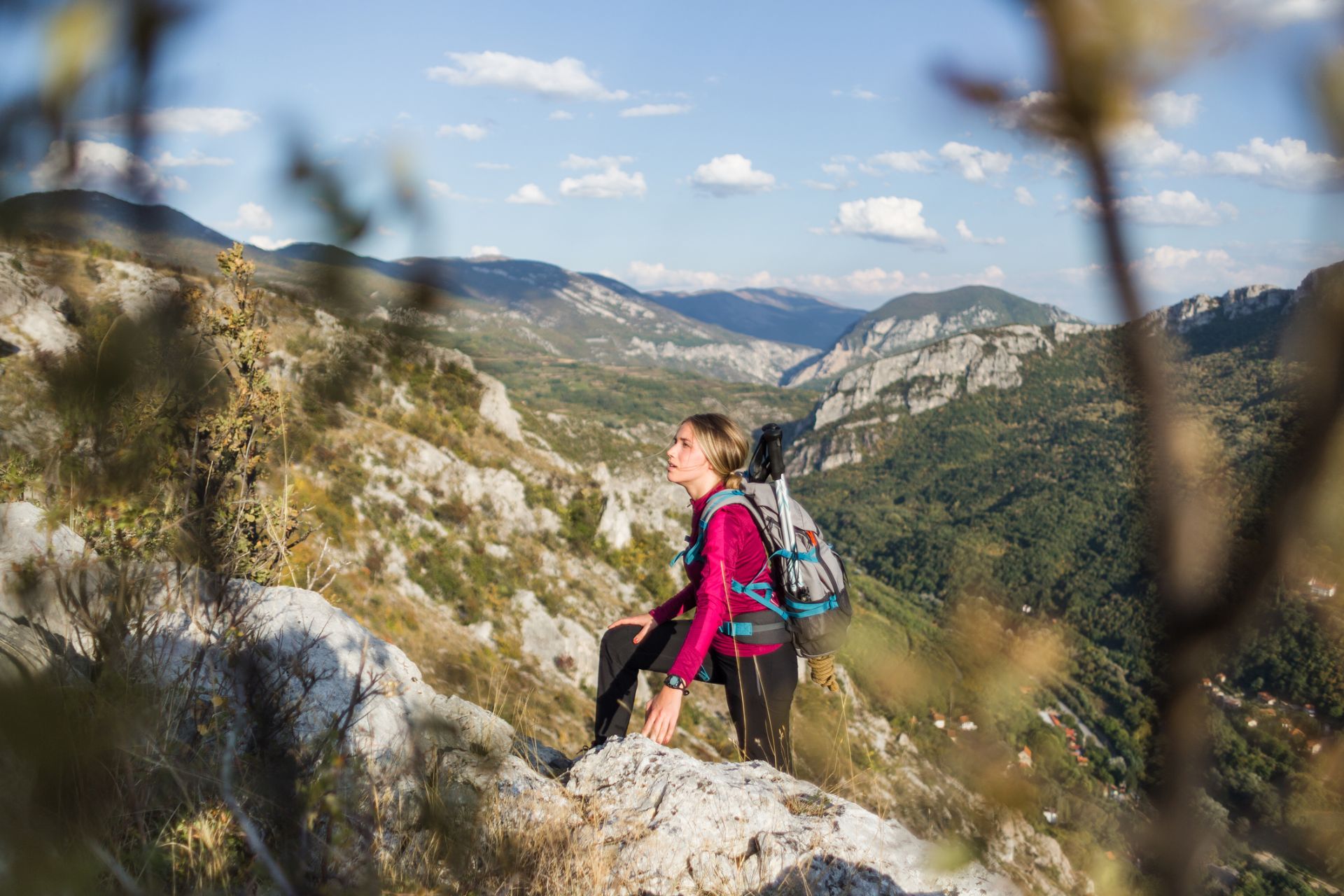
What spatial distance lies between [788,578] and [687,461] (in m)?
0.89

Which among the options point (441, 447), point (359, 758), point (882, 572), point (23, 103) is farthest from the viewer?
point (882, 572)

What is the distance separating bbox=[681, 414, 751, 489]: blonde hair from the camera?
14.1 ft

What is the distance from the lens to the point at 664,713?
3.71 m

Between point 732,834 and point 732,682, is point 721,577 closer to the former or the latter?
point 732,682

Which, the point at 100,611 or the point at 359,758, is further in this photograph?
the point at 359,758

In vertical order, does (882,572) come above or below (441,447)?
below

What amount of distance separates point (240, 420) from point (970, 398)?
20516 centimetres

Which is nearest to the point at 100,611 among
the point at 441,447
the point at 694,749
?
the point at 694,749

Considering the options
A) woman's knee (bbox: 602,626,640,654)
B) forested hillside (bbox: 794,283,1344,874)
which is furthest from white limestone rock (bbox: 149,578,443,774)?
forested hillside (bbox: 794,283,1344,874)

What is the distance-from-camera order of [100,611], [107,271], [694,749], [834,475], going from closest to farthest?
[107,271]
[100,611]
[694,749]
[834,475]

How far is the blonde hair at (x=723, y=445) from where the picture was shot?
4.30m

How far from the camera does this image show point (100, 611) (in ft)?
5.88

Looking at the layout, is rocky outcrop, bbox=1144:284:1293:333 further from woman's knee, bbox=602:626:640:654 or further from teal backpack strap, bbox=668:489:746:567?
woman's knee, bbox=602:626:640:654

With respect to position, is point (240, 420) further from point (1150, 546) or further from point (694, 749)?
point (694, 749)
